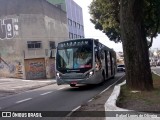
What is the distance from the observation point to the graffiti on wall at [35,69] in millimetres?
42644

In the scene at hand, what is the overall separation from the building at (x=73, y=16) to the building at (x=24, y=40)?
1266cm

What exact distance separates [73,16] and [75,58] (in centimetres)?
4421

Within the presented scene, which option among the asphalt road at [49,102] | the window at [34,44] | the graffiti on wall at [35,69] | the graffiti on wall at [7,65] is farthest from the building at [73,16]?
the asphalt road at [49,102]

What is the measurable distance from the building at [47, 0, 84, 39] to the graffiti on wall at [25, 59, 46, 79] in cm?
1502

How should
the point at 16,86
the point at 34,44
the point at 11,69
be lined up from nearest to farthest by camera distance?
the point at 16,86
the point at 11,69
the point at 34,44

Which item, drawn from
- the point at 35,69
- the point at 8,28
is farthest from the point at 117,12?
the point at 8,28

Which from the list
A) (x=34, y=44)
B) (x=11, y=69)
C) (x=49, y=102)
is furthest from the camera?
(x=34, y=44)

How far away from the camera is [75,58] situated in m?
20.1

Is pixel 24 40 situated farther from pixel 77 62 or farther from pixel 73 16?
pixel 77 62

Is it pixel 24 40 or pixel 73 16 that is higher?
pixel 73 16

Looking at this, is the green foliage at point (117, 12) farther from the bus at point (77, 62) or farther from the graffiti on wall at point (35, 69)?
the graffiti on wall at point (35, 69)

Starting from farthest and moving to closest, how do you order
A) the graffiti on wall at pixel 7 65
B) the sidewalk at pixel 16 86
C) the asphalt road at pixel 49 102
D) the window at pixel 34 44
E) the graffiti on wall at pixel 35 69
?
1. the window at pixel 34 44
2. the graffiti on wall at pixel 7 65
3. the graffiti on wall at pixel 35 69
4. the sidewalk at pixel 16 86
5. the asphalt road at pixel 49 102

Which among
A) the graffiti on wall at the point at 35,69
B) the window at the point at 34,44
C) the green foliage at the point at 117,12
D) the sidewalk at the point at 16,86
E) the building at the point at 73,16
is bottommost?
the sidewalk at the point at 16,86

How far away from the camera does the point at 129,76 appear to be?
A: 1527 cm
